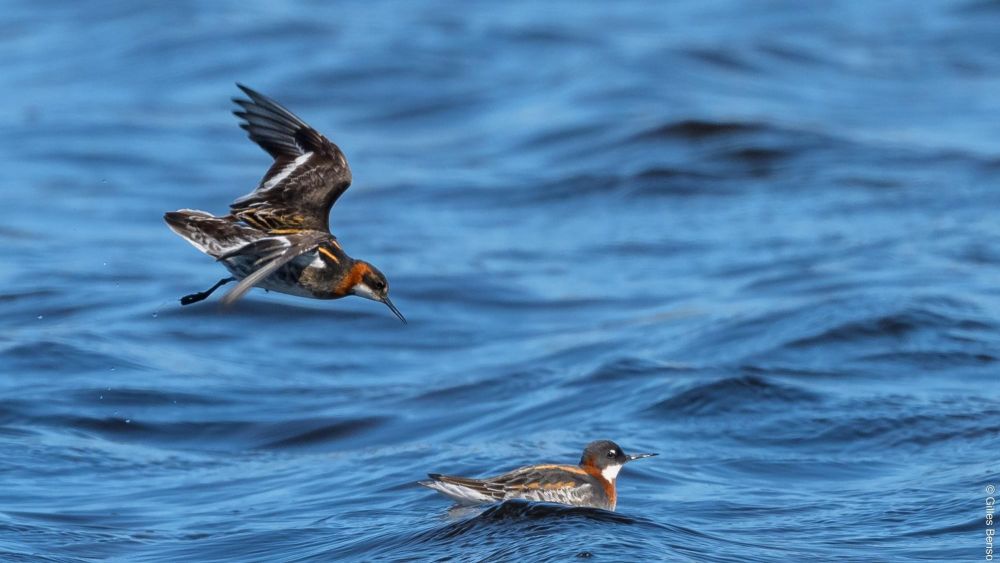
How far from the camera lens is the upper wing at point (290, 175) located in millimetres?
9016

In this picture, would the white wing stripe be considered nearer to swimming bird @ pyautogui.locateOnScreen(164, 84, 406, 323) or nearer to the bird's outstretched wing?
swimming bird @ pyautogui.locateOnScreen(164, 84, 406, 323)

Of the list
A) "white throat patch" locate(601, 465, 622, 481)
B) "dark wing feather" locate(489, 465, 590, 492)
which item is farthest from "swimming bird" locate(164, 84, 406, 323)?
"white throat patch" locate(601, 465, 622, 481)

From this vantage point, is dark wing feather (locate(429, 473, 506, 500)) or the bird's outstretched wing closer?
the bird's outstretched wing

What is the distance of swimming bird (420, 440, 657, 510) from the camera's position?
905 cm

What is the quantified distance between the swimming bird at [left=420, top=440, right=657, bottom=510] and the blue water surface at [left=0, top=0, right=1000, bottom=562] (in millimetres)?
168

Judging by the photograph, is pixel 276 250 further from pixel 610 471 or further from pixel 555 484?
pixel 610 471

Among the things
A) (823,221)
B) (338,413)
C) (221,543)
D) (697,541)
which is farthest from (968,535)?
(823,221)

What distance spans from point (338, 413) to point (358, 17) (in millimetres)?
16893

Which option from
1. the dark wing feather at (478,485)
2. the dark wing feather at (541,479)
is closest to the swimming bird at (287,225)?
the dark wing feather at (478,485)

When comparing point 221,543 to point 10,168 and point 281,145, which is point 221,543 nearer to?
point 281,145

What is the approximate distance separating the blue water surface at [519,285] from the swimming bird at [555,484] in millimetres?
168

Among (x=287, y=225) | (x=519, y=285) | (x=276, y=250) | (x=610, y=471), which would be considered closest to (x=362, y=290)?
(x=287, y=225)

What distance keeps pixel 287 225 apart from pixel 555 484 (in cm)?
213

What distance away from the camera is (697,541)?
341 inches
